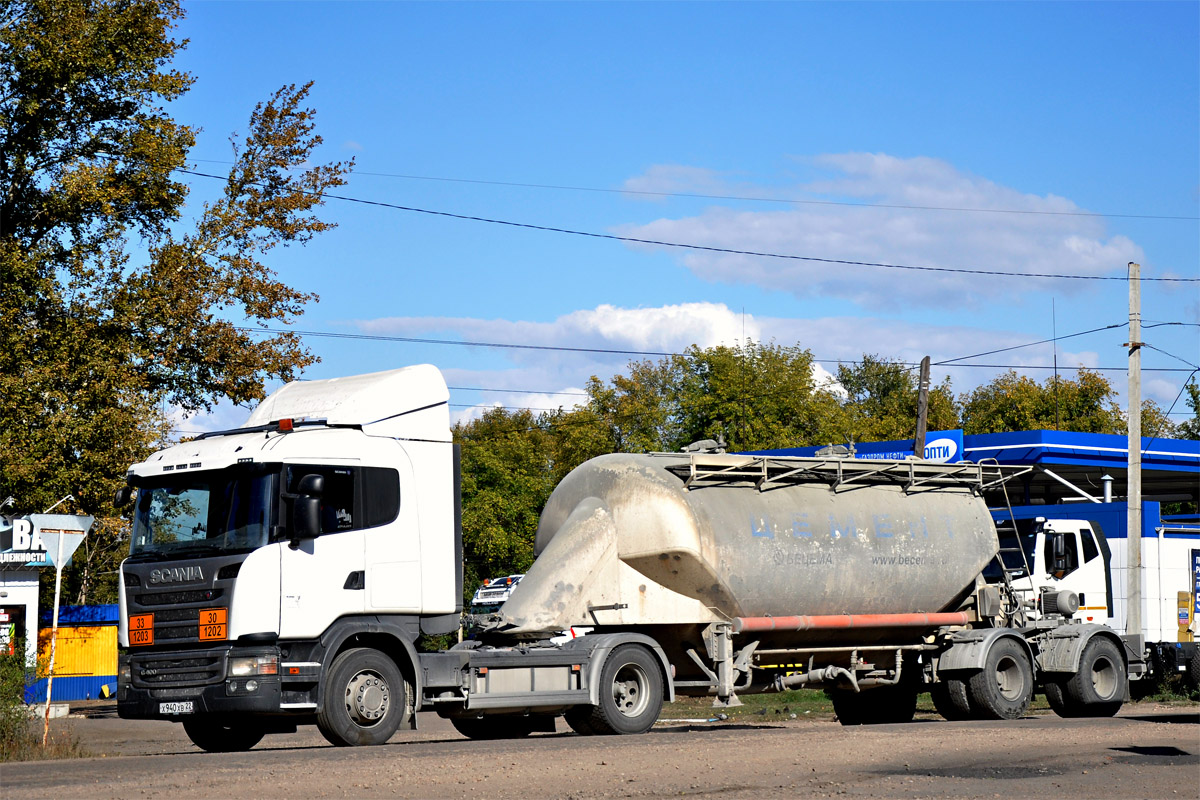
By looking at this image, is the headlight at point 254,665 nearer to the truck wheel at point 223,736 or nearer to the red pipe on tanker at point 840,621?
the truck wheel at point 223,736

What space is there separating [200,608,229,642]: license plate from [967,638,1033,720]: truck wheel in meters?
9.81

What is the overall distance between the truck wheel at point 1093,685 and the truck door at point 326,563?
10.3m

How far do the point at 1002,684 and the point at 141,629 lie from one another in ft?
35.9

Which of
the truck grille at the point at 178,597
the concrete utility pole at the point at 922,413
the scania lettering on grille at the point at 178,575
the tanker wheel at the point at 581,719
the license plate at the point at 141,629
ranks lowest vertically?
the tanker wheel at the point at 581,719

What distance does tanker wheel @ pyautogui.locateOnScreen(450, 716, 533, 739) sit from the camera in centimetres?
1695

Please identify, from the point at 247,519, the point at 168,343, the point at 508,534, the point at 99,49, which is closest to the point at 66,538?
the point at 247,519

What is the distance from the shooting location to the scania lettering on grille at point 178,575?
543 inches

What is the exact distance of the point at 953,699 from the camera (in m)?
19.0

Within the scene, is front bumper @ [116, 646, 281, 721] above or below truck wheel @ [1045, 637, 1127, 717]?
above

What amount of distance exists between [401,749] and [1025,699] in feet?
31.1

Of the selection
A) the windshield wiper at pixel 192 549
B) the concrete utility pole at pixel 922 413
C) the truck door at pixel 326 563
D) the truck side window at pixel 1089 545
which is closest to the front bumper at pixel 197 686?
the truck door at pixel 326 563

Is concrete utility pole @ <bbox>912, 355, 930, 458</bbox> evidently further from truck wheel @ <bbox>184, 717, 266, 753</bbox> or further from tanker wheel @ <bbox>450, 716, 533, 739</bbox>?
truck wheel @ <bbox>184, 717, 266, 753</bbox>

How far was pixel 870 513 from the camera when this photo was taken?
1808 centimetres

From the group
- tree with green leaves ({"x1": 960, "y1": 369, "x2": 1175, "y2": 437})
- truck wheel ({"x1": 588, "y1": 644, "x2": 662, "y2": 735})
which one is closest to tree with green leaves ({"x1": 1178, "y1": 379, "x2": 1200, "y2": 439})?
tree with green leaves ({"x1": 960, "y1": 369, "x2": 1175, "y2": 437})
